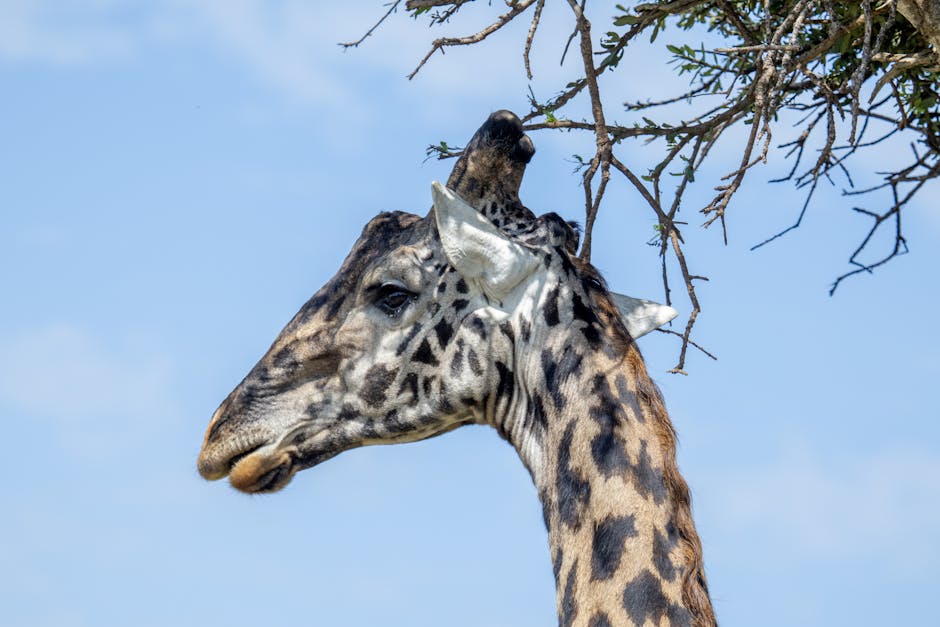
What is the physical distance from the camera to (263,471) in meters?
5.64

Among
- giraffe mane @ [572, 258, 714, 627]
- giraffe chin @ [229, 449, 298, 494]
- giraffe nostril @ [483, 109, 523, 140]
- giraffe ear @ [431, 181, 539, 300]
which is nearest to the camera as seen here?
giraffe mane @ [572, 258, 714, 627]

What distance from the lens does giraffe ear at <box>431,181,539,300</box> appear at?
543 centimetres

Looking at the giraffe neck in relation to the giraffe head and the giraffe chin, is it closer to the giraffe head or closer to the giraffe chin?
the giraffe head

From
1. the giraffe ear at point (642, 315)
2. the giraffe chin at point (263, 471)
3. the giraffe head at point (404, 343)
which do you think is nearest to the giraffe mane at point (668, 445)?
the giraffe head at point (404, 343)

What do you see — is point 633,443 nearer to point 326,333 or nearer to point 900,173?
point 326,333

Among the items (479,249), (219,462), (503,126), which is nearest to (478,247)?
(479,249)

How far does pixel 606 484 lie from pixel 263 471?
5.04 feet

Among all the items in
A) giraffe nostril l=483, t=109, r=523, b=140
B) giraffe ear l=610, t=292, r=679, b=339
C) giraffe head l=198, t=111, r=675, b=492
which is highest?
giraffe nostril l=483, t=109, r=523, b=140

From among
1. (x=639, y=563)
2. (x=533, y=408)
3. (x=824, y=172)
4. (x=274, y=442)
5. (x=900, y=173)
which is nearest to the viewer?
(x=639, y=563)

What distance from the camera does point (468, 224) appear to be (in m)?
5.45

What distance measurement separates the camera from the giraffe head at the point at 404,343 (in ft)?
17.9

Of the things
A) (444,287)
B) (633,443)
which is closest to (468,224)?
(444,287)

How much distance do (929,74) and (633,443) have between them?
11.1 ft

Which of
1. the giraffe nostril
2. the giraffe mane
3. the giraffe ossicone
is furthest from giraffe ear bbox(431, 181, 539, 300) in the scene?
the giraffe nostril
